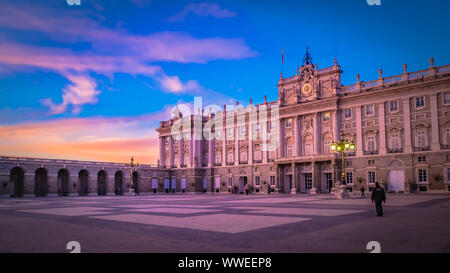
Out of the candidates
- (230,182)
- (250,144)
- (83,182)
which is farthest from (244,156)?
(83,182)

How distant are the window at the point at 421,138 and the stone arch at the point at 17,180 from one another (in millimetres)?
58270

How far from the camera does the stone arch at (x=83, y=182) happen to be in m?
65.6

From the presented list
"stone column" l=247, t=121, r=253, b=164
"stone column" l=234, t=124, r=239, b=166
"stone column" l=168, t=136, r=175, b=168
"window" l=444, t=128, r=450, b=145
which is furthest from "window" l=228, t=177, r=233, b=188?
"window" l=444, t=128, r=450, b=145

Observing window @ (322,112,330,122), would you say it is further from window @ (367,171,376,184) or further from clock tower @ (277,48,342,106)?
window @ (367,171,376,184)

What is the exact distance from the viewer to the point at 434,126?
44594mm

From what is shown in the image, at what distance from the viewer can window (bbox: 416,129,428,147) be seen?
45.5 m

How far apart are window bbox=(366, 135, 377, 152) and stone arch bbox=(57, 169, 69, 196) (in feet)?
164

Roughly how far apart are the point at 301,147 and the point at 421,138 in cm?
1796

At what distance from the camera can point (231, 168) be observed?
232 feet

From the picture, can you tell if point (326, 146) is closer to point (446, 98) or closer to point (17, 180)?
point (446, 98)

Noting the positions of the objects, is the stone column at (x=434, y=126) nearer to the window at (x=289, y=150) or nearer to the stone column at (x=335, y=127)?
the stone column at (x=335, y=127)

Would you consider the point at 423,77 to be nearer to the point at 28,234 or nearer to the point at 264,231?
the point at 264,231
